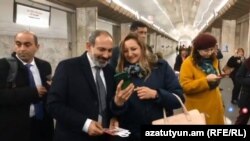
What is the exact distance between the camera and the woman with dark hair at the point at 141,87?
117 inches

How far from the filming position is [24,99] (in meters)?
3.30

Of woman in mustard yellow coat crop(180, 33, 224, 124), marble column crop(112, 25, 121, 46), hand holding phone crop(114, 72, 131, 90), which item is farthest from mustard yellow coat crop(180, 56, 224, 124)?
marble column crop(112, 25, 121, 46)

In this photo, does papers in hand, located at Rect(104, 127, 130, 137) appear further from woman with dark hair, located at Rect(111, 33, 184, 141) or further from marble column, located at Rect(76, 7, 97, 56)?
marble column, located at Rect(76, 7, 97, 56)

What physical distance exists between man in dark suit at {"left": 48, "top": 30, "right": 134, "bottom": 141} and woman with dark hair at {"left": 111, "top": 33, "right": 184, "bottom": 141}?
0.16 m

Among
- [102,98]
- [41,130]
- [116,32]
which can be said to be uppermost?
[116,32]

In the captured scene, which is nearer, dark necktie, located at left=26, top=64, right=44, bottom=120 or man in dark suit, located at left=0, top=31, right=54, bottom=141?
man in dark suit, located at left=0, top=31, right=54, bottom=141

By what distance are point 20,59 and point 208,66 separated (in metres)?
2.04

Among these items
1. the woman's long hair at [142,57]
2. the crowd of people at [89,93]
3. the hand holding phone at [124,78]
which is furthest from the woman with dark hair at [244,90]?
the hand holding phone at [124,78]

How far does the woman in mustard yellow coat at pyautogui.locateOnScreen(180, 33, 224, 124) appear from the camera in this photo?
4.05m

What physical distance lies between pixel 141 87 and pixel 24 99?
1.11m

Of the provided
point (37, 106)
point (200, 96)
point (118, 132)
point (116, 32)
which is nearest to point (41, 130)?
point (37, 106)

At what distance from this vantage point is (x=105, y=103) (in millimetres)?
3035

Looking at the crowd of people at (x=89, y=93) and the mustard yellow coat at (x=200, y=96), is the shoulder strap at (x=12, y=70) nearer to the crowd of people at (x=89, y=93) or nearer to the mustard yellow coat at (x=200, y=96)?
the crowd of people at (x=89, y=93)

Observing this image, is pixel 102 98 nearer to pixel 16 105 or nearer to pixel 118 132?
pixel 118 132
